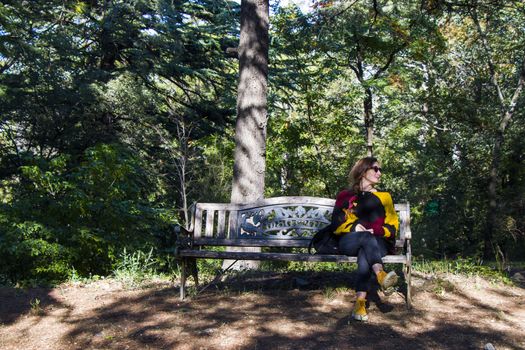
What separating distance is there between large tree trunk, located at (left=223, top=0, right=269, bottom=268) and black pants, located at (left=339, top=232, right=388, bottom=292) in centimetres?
227

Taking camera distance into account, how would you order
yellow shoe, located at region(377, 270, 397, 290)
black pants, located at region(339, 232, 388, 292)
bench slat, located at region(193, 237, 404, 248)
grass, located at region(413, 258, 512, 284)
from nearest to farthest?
yellow shoe, located at region(377, 270, 397, 290), black pants, located at region(339, 232, 388, 292), bench slat, located at region(193, 237, 404, 248), grass, located at region(413, 258, 512, 284)

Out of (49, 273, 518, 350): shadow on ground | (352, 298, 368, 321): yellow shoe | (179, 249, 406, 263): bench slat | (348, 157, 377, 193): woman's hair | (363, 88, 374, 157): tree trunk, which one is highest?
(363, 88, 374, 157): tree trunk

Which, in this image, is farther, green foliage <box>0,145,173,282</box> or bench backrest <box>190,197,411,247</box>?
green foliage <box>0,145,173,282</box>

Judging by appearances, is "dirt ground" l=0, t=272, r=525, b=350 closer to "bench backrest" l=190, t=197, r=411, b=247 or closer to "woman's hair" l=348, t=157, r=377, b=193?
"bench backrest" l=190, t=197, r=411, b=247

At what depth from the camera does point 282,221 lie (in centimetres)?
545

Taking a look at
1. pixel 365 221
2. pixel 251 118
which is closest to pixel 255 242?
pixel 365 221

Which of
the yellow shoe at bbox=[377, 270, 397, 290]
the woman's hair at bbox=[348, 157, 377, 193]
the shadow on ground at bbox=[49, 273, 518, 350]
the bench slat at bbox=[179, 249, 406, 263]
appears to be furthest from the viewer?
the woman's hair at bbox=[348, 157, 377, 193]

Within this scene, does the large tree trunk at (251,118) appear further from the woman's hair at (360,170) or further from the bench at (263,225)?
the woman's hair at (360,170)

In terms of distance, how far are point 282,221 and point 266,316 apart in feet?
4.21

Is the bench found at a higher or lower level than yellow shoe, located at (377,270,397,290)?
higher

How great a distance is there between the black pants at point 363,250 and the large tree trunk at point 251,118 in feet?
7.45

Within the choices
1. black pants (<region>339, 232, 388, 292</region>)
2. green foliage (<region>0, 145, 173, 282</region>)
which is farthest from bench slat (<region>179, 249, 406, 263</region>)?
green foliage (<region>0, 145, 173, 282</region>)

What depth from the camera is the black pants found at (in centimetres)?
432

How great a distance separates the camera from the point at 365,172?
15.8ft
